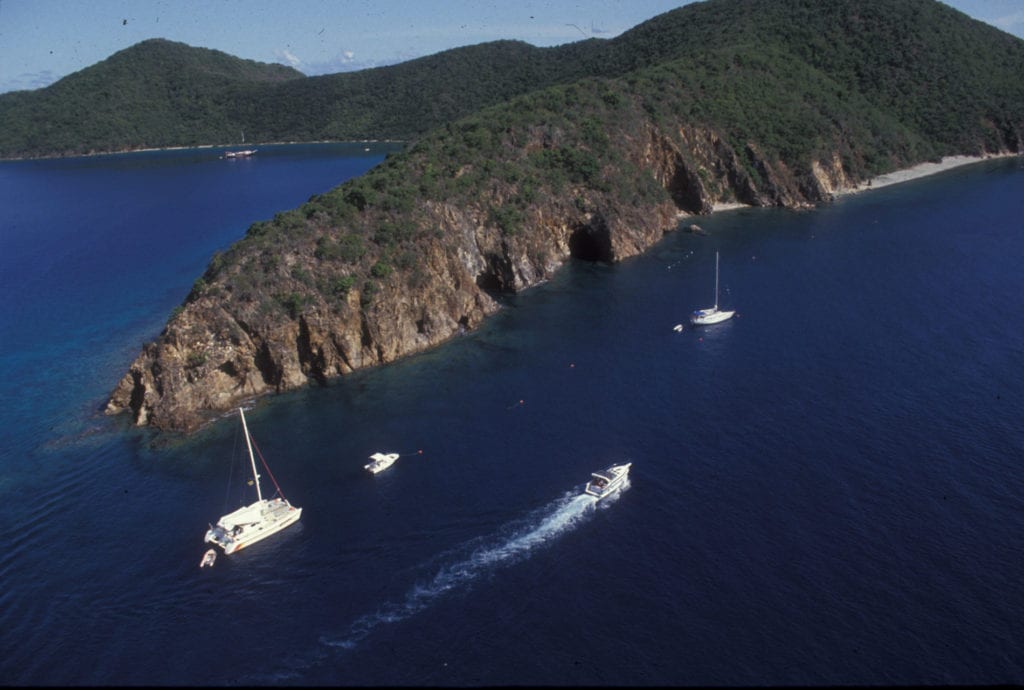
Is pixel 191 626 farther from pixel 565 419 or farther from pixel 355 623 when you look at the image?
pixel 565 419

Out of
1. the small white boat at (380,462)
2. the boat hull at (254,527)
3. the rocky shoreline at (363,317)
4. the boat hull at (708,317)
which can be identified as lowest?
the boat hull at (254,527)

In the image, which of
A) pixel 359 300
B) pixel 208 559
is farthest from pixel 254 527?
pixel 359 300

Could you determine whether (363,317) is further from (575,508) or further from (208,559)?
(575,508)

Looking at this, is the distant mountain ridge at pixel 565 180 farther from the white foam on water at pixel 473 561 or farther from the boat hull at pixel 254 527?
the white foam on water at pixel 473 561

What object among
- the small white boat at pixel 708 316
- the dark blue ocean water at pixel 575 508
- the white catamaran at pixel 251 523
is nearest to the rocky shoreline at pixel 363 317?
the dark blue ocean water at pixel 575 508

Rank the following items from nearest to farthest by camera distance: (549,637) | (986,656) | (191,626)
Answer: (986,656), (549,637), (191,626)

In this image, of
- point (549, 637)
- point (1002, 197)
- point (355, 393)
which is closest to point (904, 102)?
point (1002, 197)
